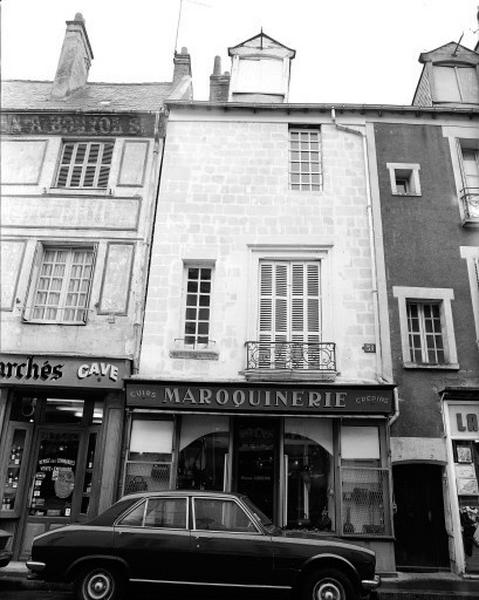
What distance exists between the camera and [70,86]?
1441cm

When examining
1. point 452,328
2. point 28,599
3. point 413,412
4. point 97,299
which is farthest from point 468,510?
point 97,299

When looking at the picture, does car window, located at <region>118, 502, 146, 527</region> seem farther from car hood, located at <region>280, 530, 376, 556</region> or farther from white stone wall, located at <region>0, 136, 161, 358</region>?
white stone wall, located at <region>0, 136, 161, 358</region>

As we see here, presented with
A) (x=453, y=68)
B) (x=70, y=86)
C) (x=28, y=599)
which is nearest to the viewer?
(x=28, y=599)

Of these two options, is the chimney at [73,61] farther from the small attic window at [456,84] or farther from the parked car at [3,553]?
the parked car at [3,553]

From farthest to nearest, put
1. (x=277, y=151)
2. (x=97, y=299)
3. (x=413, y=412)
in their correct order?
(x=277, y=151) → (x=97, y=299) → (x=413, y=412)

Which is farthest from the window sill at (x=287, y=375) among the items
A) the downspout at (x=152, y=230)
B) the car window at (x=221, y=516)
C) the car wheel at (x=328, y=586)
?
the car wheel at (x=328, y=586)

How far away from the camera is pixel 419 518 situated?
9.73 metres

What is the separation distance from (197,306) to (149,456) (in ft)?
10.8

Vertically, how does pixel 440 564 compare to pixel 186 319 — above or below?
below

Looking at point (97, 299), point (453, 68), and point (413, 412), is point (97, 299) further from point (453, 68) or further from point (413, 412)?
point (453, 68)

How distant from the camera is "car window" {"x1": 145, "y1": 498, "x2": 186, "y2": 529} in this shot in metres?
6.61

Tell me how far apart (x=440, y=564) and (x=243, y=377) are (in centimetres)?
510

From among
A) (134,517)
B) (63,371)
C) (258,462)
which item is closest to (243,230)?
(63,371)

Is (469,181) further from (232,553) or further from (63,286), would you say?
(232,553)
